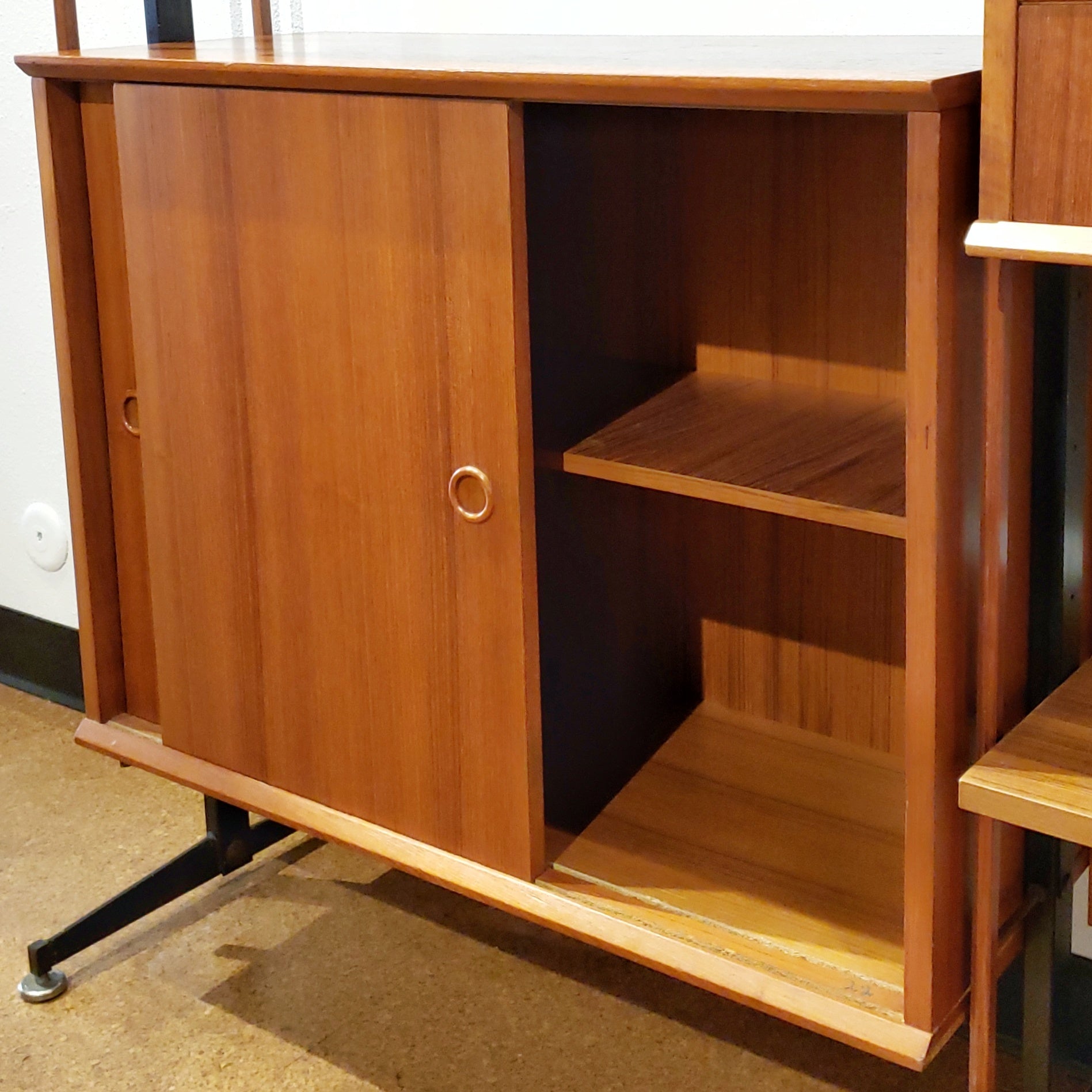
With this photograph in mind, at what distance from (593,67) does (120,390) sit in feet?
2.03

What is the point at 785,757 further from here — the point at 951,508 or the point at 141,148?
the point at 141,148

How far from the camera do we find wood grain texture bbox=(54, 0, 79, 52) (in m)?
1.42

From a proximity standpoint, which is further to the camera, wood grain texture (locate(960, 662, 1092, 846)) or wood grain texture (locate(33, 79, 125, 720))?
wood grain texture (locate(33, 79, 125, 720))

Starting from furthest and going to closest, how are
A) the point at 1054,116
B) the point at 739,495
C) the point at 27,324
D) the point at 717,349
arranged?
the point at 27,324, the point at 717,349, the point at 739,495, the point at 1054,116

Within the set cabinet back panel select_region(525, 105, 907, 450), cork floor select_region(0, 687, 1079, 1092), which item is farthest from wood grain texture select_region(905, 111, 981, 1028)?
cork floor select_region(0, 687, 1079, 1092)

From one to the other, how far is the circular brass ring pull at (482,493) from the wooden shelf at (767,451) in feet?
0.24

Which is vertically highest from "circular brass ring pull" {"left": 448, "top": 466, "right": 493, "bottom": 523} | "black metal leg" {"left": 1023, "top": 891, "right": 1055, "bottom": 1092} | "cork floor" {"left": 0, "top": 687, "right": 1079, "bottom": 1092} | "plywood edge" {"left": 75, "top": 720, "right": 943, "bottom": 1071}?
"circular brass ring pull" {"left": 448, "top": 466, "right": 493, "bottom": 523}

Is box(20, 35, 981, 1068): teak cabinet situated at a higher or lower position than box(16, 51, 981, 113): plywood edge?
lower

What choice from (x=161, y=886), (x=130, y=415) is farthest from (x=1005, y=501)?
(x=161, y=886)

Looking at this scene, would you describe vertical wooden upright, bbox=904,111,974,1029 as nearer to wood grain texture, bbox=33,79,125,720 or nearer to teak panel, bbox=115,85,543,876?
teak panel, bbox=115,85,543,876

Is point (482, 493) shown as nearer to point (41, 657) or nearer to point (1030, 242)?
point (1030, 242)

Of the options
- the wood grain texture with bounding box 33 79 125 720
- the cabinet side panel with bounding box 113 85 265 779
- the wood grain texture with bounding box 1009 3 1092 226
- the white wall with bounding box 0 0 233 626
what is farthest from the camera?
the white wall with bounding box 0 0 233 626

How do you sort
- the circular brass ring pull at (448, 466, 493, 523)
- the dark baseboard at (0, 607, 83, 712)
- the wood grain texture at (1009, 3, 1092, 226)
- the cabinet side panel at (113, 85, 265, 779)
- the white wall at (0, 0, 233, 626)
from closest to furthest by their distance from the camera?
1. the wood grain texture at (1009, 3, 1092, 226)
2. the circular brass ring pull at (448, 466, 493, 523)
3. the cabinet side panel at (113, 85, 265, 779)
4. the white wall at (0, 0, 233, 626)
5. the dark baseboard at (0, 607, 83, 712)

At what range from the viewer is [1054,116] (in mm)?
835
